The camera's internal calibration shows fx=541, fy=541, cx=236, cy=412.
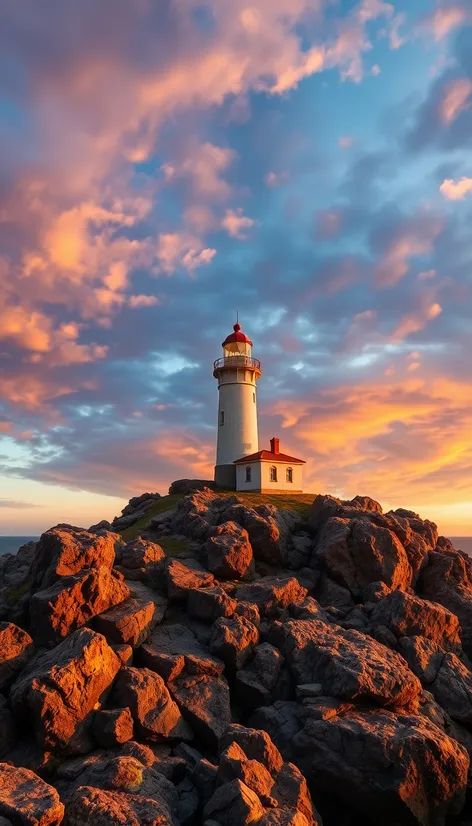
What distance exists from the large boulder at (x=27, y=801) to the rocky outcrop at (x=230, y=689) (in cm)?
5

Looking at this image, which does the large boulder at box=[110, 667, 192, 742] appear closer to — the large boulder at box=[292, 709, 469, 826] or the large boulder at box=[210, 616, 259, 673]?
the large boulder at box=[210, 616, 259, 673]

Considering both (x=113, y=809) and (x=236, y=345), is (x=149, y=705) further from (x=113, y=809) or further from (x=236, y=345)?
(x=236, y=345)

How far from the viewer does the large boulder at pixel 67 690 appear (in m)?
19.5

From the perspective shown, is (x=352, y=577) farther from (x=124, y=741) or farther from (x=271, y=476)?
(x=271, y=476)

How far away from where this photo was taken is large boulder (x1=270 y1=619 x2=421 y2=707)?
72.6 ft

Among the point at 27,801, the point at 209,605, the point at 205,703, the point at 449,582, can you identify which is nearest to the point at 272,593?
the point at 209,605

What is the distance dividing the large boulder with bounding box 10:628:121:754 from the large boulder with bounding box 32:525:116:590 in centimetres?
525

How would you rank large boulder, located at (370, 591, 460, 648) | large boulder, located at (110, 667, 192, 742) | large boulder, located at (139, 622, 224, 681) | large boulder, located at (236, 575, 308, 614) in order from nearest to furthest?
large boulder, located at (110, 667, 192, 742) < large boulder, located at (139, 622, 224, 681) < large boulder, located at (370, 591, 460, 648) < large boulder, located at (236, 575, 308, 614)

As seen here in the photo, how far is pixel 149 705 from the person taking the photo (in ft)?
69.1

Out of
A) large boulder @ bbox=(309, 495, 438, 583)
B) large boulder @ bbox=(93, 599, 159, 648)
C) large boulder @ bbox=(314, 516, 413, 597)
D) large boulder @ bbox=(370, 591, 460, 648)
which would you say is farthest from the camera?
large boulder @ bbox=(309, 495, 438, 583)

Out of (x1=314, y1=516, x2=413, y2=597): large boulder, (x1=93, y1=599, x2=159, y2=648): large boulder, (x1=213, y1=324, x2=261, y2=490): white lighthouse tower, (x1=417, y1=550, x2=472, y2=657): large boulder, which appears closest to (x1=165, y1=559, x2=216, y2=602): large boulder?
(x1=93, y1=599, x2=159, y2=648): large boulder

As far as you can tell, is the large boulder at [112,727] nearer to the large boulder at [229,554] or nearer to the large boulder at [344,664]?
the large boulder at [344,664]

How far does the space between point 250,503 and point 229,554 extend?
17150mm

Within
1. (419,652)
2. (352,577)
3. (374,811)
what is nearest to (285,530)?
(352,577)
